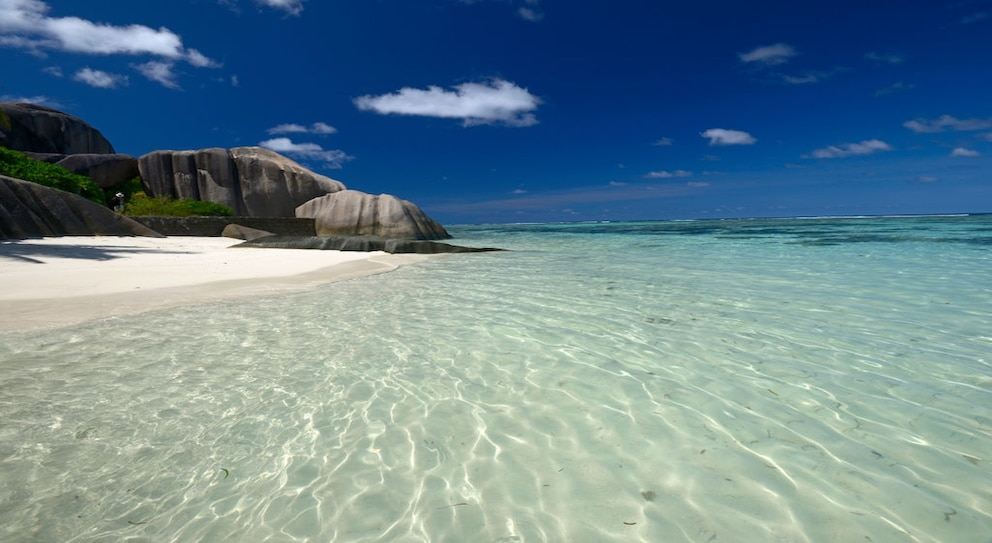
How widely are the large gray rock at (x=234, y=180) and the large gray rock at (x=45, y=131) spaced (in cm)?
1069

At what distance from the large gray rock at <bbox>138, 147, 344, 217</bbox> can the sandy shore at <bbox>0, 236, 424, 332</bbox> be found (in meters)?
18.6

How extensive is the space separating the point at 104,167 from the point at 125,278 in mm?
27899

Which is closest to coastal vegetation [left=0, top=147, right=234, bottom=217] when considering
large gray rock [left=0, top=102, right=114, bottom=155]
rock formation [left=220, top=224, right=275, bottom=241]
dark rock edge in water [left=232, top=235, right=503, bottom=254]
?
rock formation [left=220, top=224, right=275, bottom=241]

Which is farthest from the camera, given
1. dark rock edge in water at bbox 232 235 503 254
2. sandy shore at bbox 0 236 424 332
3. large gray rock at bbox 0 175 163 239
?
dark rock edge in water at bbox 232 235 503 254

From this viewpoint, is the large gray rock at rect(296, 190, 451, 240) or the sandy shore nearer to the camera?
the sandy shore

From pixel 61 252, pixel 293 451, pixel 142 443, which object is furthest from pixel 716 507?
pixel 61 252

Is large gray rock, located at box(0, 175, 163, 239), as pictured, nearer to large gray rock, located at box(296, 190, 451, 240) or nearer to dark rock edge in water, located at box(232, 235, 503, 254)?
dark rock edge in water, located at box(232, 235, 503, 254)

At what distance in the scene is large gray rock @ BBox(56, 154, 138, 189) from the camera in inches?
1072

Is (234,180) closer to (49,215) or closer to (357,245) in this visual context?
(49,215)

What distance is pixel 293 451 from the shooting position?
2.43 meters

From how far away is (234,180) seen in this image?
30188 millimetres

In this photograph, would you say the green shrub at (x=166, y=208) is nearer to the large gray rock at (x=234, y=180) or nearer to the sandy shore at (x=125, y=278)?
the large gray rock at (x=234, y=180)

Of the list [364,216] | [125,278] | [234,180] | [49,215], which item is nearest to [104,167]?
[234,180]

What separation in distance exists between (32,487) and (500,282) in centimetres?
713
